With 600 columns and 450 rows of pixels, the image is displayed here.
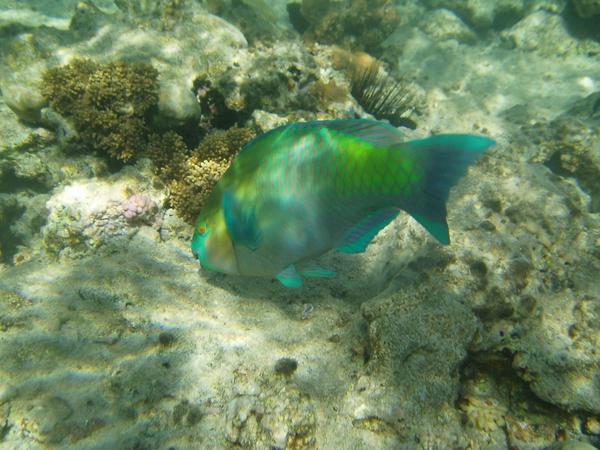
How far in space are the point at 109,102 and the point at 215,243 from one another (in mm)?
3155

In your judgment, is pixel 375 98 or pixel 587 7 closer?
pixel 375 98

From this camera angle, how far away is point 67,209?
12.6 feet

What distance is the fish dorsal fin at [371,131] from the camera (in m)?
1.79

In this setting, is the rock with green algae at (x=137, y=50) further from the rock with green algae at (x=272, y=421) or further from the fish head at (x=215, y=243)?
the rock with green algae at (x=272, y=421)

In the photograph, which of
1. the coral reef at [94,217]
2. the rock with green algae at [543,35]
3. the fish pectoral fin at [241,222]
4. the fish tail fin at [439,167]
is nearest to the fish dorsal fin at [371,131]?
the fish tail fin at [439,167]

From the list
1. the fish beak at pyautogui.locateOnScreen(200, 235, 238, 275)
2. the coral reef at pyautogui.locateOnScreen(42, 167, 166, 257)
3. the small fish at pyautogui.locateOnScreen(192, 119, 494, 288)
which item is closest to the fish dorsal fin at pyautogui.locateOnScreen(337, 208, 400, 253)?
the small fish at pyautogui.locateOnScreen(192, 119, 494, 288)

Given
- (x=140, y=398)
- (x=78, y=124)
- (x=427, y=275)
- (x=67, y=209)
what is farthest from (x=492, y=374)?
(x=78, y=124)

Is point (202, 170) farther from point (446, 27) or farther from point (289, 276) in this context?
point (446, 27)

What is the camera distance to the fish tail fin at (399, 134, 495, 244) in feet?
4.92

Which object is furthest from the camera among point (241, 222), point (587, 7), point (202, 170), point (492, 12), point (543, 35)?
point (492, 12)

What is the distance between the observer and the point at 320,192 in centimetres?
186

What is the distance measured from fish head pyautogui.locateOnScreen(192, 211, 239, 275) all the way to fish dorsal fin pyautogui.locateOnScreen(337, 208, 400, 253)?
0.70m

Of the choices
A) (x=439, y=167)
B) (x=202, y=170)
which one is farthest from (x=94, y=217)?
(x=439, y=167)

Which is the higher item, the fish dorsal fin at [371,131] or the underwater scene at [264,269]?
the fish dorsal fin at [371,131]
